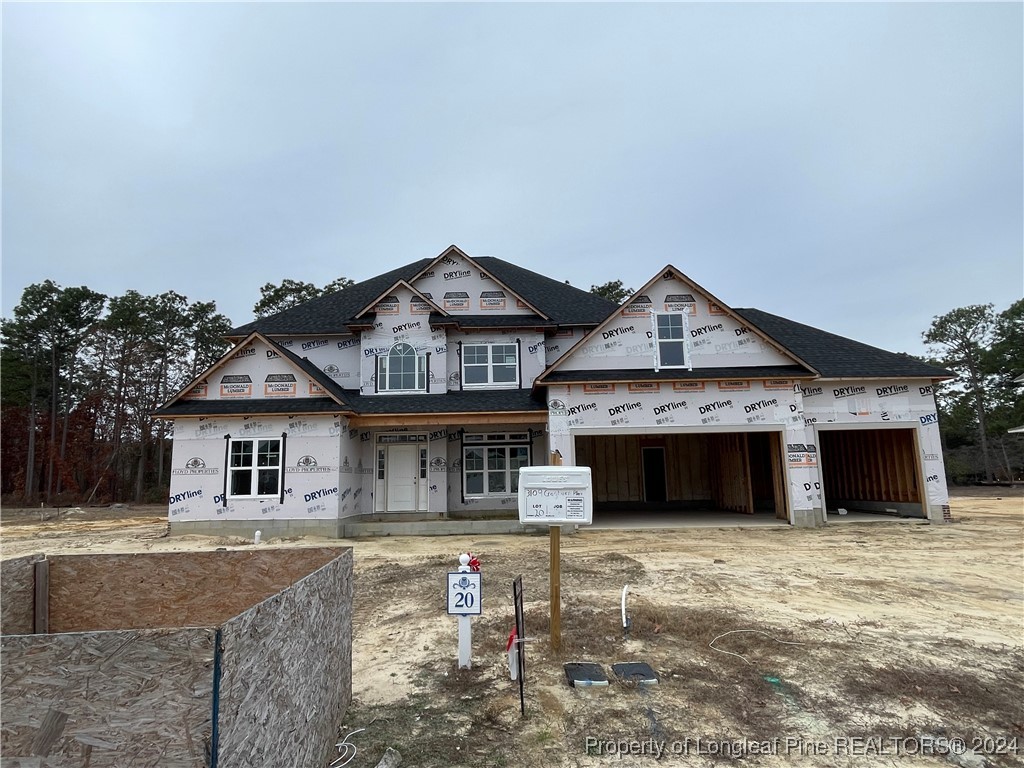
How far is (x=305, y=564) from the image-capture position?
420 cm

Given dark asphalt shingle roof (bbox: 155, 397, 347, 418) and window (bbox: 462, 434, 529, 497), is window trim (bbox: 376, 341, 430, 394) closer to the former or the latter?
window (bbox: 462, 434, 529, 497)

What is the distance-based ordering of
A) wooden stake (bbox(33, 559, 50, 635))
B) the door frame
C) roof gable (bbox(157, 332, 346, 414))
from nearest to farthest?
1. wooden stake (bbox(33, 559, 50, 635))
2. roof gable (bbox(157, 332, 346, 414))
3. the door frame

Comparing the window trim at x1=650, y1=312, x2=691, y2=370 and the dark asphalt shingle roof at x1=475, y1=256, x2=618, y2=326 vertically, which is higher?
the dark asphalt shingle roof at x1=475, y1=256, x2=618, y2=326

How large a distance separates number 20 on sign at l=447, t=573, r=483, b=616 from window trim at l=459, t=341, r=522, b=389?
517 inches

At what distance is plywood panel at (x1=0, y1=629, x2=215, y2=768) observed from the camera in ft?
6.58

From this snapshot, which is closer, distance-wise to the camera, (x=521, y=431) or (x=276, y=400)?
(x=276, y=400)

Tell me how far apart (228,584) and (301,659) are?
173cm

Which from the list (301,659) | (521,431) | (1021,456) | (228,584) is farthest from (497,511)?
(1021,456)

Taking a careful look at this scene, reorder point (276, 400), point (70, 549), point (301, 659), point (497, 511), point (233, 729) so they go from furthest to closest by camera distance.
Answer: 1. point (497, 511)
2. point (276, 400)
3. point (70, 549)
4. point (301, 659)
5. point (233, 729)

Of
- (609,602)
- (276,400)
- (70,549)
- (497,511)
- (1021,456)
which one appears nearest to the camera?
(609,602)

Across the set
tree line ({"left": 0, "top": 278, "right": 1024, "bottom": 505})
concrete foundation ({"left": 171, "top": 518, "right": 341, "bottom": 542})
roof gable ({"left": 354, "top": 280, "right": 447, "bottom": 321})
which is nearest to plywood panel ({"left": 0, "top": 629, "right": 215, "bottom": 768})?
concrete foundation ({"left": 171, "top": 518, "right": 341, "bottom": 542})

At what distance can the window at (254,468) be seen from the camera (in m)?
14.6

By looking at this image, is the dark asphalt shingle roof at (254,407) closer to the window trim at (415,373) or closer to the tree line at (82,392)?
the window trim at (415,373)

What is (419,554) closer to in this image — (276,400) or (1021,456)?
(276,400)
